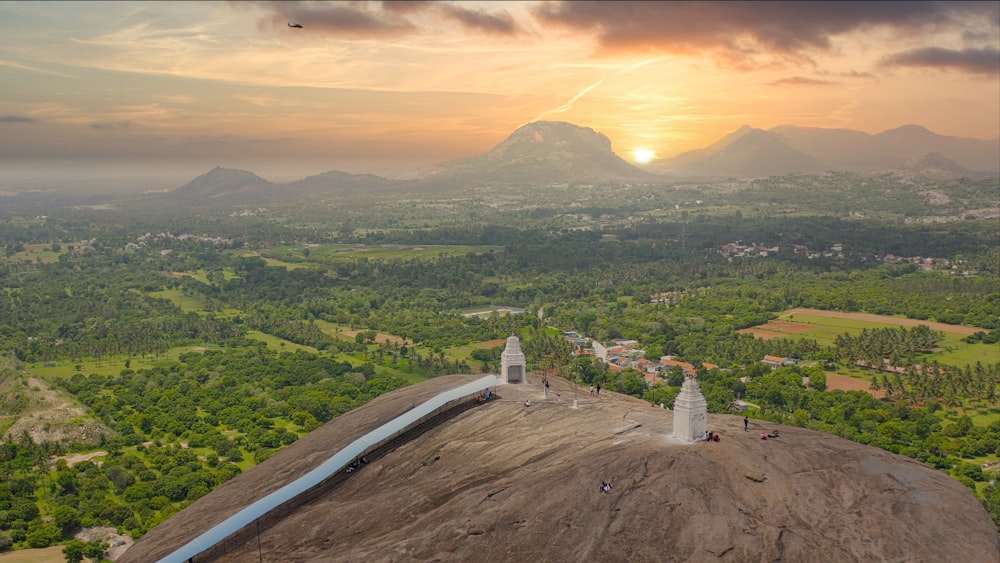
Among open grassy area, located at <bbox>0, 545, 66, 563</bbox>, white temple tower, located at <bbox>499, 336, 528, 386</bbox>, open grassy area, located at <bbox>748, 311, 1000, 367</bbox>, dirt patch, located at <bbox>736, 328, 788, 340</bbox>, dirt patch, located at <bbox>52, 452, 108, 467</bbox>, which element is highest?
white temple tower, located at <bbox>499, 336, 528, 386</bbox>

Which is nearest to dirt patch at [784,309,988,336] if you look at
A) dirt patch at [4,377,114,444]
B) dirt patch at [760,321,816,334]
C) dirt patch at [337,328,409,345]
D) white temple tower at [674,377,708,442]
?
dirt patch at [760,321,816,334]

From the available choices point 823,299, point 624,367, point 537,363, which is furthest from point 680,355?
point 823,299

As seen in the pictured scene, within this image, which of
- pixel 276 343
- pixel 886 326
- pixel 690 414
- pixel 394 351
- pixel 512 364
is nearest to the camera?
pixel 690 414

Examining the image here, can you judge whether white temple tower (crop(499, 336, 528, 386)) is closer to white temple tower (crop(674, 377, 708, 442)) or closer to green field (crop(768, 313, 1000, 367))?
white temple tower (crop(674, 377, 708, 442))

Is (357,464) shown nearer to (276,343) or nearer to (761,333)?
(276,343)

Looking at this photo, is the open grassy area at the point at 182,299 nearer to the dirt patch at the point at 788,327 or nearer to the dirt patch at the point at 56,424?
the dirt patch at the point at 56,424

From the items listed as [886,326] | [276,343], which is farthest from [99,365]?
[886,326]
